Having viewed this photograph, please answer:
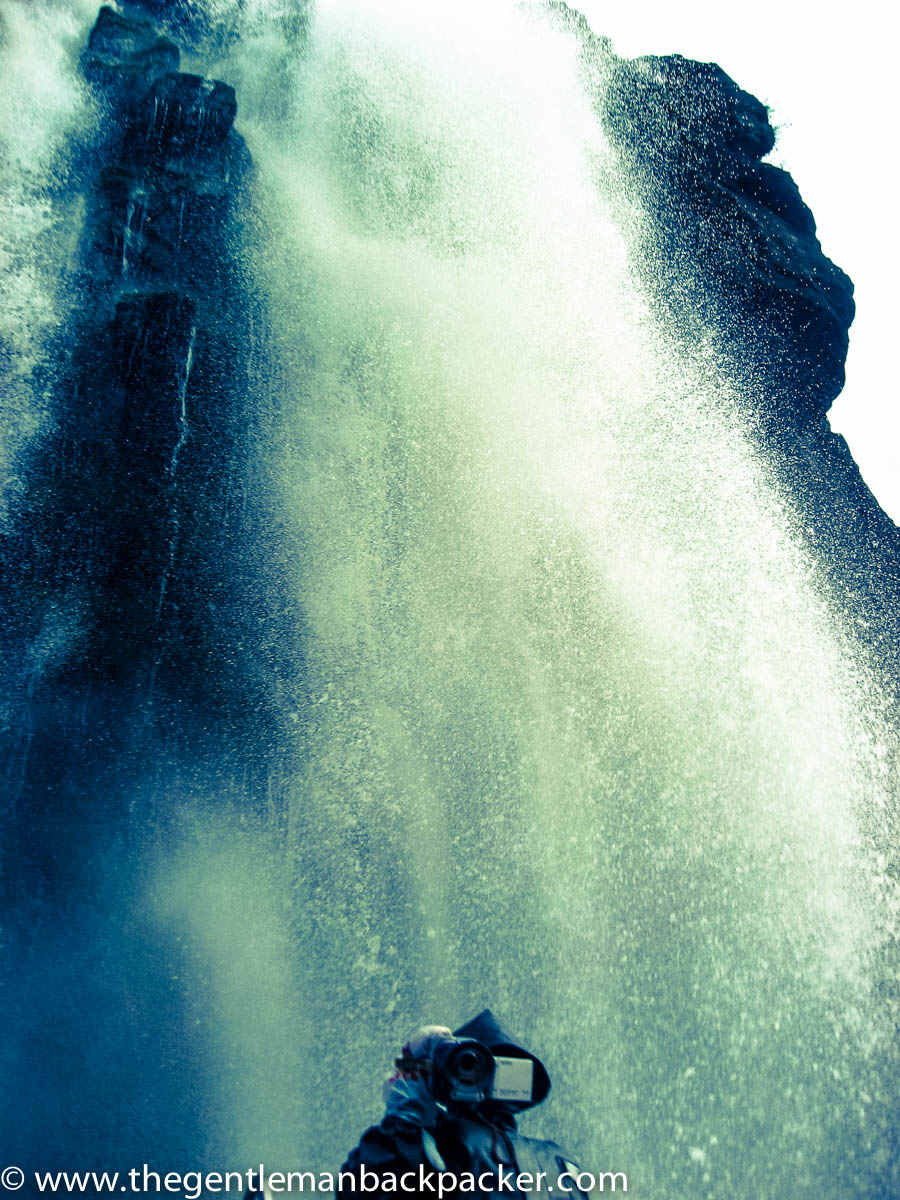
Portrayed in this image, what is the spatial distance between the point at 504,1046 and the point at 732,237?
45.3 feet

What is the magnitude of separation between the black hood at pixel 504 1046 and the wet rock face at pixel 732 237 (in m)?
11.6

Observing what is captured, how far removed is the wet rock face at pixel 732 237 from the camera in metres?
12.3

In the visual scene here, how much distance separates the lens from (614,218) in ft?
40.8

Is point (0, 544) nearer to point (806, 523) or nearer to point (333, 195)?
point (333, 195)

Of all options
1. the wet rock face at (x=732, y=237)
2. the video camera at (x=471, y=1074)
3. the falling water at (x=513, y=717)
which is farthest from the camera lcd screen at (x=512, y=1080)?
the wet rock face at (x=732, y=237)

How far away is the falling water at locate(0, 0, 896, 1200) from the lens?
6.16m

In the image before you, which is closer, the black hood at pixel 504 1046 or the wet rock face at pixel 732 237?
the black hood at pixel 504 1046

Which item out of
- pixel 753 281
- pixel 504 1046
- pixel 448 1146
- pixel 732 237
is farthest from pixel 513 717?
pixel 732 237

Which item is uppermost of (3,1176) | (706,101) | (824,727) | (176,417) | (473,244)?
(706,101)

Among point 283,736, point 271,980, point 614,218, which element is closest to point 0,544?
point 283,736

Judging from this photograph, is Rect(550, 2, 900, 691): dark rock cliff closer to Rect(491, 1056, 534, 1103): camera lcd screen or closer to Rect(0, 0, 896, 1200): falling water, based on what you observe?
Rect(0, 0, 896, 1200): falling water

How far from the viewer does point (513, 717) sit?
26.3 feet

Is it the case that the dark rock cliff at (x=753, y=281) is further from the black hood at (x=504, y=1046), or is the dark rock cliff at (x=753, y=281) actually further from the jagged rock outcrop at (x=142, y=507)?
the black hood at (x=504, y=1046)

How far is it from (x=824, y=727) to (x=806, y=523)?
3959 millimetres
